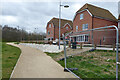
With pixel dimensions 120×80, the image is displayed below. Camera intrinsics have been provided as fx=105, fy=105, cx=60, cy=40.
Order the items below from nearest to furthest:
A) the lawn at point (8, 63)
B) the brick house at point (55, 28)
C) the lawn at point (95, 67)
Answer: the lawn at point (95, 67) → the lawn at point (8, 63) → the brick house at point (55, 28)

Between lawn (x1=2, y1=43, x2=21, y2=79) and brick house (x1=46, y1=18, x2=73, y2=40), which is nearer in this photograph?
lawn (x1=2, y1=43, x2=21, y2=79)

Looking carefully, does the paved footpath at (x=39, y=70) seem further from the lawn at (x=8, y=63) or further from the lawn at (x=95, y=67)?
the lawn at (x=95, y=67)

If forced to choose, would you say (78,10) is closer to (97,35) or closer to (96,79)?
(97,35)

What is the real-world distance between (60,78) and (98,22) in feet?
71.6

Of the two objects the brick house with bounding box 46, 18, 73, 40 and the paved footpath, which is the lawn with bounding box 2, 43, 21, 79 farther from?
the brick house with bounding box 46, 18, 73, 40

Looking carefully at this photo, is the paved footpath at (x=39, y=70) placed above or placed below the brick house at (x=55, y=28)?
below

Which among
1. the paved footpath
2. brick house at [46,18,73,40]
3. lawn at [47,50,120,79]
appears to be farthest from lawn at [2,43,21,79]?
brick house at [46,18,73,40]

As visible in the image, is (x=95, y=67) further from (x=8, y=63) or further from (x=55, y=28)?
(x=55, y=28)

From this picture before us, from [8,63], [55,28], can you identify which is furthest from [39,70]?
[55,28]

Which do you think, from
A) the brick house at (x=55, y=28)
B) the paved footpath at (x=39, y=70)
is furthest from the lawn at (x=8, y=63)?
the brick house at (x=55, y=28)

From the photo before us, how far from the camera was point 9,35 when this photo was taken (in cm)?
5319

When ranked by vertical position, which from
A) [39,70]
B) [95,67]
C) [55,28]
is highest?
[55,28]

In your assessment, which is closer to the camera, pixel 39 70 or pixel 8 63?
pixel 39 70

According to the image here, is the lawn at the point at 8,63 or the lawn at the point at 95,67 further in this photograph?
the lawn at the point at 8,63
